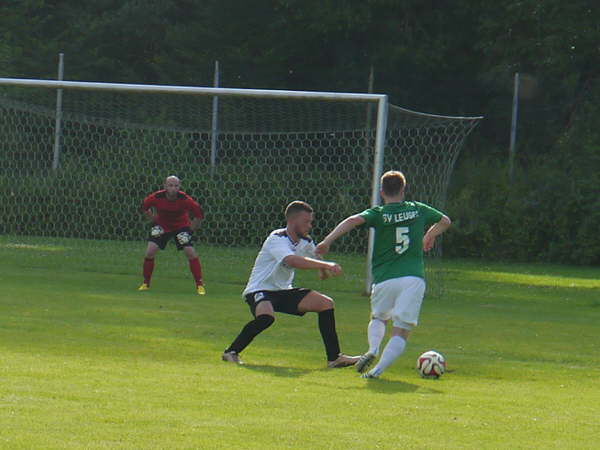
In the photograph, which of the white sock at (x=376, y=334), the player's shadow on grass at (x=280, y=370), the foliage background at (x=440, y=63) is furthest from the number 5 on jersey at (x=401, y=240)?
the foliage background at (x=440, y=63)

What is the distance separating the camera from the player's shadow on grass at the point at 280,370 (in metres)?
9.03

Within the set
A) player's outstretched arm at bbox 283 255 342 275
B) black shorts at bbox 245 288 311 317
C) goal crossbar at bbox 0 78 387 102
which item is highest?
goal crossbar at bbox 0 78 387 102

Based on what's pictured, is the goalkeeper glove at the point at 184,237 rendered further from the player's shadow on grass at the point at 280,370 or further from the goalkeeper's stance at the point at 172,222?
the player's shadow on grass at the point at 280,370

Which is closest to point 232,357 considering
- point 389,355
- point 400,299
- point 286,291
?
point 286,291

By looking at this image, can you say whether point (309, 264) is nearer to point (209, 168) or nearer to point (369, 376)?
point (369, 376)

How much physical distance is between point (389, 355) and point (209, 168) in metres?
15.6

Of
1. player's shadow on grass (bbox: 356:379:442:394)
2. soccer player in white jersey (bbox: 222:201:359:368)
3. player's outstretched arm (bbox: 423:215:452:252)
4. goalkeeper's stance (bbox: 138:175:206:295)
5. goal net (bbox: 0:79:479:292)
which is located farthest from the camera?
goal net (bbox: 0:79:479:292)

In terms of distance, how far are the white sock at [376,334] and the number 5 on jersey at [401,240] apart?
611mm

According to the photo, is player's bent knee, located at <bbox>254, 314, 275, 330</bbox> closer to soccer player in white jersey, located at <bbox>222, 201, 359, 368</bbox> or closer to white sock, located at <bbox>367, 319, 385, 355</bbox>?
soccer player in white jersey, located at <bbox>222, 201, 359, 368</bbox>

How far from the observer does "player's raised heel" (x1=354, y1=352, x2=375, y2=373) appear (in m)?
9.07

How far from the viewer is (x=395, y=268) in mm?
9156

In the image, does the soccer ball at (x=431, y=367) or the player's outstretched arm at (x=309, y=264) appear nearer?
the player's outstretched arm at (x=309, y=264)

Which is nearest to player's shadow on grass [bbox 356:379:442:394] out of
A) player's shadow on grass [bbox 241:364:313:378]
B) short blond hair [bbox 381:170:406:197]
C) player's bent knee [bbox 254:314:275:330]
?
player's shadow on grass [bbox 241:364:313:378]

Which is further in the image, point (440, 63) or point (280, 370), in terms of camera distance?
point (440, 63)
